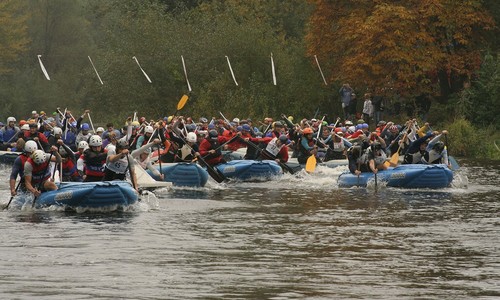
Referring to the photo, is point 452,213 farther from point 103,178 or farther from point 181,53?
point 181,53

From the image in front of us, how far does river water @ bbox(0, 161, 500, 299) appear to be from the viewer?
15516mm

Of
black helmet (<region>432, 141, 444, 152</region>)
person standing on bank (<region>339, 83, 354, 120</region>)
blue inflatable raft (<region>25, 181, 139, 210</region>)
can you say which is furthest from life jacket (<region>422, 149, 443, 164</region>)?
person standing on bank (<region>339, 83, 354, 120</region>)

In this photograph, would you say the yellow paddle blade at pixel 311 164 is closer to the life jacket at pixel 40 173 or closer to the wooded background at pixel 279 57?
the life jacket at pixel 40 173

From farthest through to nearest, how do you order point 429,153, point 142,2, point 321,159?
1. point 142,2
2. point 321,159
3. point 429,153

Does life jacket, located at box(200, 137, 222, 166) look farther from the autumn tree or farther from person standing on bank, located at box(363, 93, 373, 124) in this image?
person standing on bank, located at box(363, 93, 373, 124)

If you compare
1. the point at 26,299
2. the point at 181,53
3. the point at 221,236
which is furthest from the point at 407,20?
the point at 26,299

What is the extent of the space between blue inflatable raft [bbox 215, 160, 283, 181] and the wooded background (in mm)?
13461

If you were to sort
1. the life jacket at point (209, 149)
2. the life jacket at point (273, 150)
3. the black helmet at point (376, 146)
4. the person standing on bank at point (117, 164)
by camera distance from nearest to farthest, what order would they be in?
the person standing on bank at point (117, 164)
the black helmet at point (376, 146)
the life jacket at point (209, 149)
the life jacket at point (273, 150)

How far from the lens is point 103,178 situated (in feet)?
76.7

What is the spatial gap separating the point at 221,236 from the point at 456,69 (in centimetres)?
2575

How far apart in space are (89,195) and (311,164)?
1064cm

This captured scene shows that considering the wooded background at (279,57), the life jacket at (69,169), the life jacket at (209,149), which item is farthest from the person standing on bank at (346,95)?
the life jacket at (69,169)

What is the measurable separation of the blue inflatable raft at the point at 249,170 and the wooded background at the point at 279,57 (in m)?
13.5

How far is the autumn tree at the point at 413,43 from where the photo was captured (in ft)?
145
